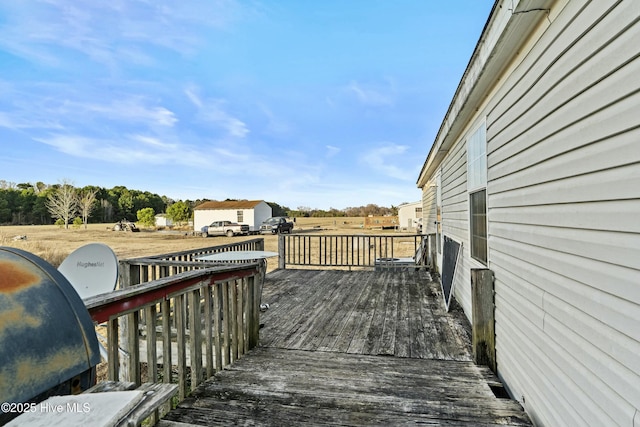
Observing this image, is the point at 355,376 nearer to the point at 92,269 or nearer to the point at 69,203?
the point at 92,269

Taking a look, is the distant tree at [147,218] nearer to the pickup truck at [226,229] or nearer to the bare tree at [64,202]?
the bare tree at [64,202]

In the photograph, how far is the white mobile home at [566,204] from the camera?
113 centimetres

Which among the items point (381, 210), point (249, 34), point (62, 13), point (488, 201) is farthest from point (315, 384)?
point (381, 210)

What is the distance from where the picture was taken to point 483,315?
9.07 ft

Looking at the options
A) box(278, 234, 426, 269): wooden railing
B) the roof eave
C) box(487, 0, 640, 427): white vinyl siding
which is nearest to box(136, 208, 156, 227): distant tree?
box(278, 234, 426, 269): wooden railing

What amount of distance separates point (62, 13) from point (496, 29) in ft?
27.8

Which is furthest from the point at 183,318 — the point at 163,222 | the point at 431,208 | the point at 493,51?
the point at 163,222

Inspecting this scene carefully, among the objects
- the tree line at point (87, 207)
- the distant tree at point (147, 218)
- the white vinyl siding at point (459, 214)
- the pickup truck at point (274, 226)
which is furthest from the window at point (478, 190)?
the distant tree at point (147, 218)

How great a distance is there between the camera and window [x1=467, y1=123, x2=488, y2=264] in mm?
3209

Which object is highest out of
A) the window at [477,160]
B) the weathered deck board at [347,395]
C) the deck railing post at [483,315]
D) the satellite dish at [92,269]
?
the window at [477,160]

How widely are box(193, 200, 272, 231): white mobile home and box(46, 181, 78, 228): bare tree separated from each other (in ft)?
68.4

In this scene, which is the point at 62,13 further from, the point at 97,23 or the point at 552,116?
the point at 552,116

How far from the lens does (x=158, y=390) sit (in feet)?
3.48

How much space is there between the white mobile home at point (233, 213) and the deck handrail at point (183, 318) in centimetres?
2587
